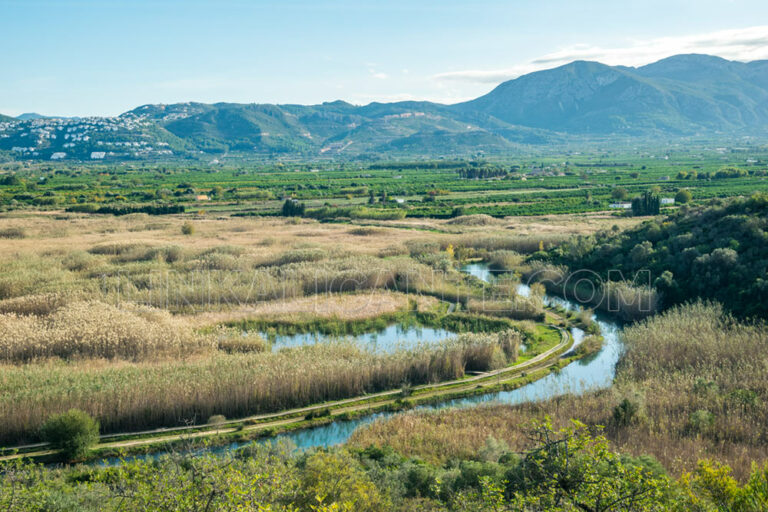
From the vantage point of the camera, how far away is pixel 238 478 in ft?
33.9

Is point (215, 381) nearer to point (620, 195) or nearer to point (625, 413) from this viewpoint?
point (625, 413)

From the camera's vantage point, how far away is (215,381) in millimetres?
24266

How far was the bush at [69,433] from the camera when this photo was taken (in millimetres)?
20000

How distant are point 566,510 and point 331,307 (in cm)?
3058

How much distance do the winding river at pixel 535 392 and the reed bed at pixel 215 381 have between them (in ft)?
7.01

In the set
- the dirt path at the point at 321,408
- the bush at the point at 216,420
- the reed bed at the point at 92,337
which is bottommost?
the dirt path at the point at 321,408

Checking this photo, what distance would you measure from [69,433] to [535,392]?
20098 millimetres

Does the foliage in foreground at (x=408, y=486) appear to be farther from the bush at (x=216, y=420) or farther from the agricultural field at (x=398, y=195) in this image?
the agricultural field at (x=398, y=195)

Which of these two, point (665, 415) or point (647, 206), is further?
point (647, 206)

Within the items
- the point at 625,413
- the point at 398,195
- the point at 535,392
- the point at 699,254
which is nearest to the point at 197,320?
the point at 535,392

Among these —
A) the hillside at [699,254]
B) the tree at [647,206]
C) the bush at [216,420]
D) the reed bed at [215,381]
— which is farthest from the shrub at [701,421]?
the tree at [647,206]

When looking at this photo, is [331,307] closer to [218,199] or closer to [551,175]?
[218,199]

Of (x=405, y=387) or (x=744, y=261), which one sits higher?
(x=744, y=261)

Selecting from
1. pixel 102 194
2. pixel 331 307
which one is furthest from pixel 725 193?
pixel 102 194
